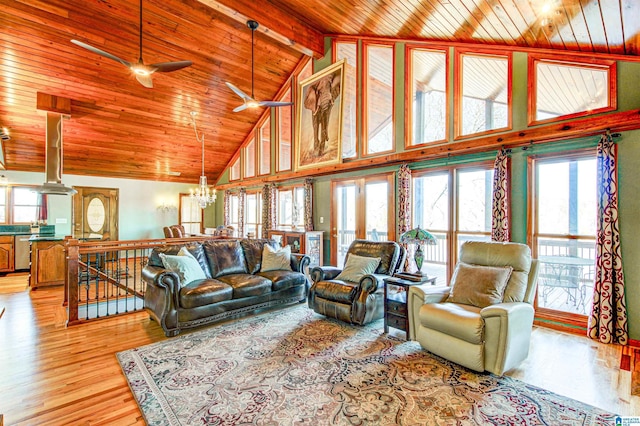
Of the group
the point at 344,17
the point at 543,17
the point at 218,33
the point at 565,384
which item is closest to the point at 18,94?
the point at 218,33

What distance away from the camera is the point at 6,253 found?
735 cm

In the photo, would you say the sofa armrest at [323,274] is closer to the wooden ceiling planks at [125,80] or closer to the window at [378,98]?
the window at [378,98]

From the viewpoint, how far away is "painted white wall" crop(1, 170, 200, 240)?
8680 millimetres

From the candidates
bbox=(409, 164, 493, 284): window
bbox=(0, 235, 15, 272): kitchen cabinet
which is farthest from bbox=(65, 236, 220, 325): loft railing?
bbox=(409, 164, 493, 284): window

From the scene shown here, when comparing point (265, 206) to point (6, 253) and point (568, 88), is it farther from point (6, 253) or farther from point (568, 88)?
point (568, 88)

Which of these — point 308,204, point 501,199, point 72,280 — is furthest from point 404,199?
point 72,280

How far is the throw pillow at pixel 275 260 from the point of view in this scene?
16.3ft

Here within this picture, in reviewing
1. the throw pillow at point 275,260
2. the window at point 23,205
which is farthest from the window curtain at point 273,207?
the window at point 23,205

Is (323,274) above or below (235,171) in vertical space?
below

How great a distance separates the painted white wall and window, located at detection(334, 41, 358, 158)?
695 centimetres

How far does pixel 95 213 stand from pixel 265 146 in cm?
559

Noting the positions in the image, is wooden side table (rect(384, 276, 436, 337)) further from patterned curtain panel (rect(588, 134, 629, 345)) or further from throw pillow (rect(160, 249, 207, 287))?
throw pillow (rect(160, 249, 207, 287))

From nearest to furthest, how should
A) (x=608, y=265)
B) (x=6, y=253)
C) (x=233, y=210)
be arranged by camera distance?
(x=608, y=265)
(x=6, y=253)
(x=233, y=210)

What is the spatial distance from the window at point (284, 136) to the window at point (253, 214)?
1456 millimetres
